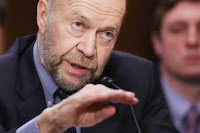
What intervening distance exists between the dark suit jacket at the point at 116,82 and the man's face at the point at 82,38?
0.05 metres

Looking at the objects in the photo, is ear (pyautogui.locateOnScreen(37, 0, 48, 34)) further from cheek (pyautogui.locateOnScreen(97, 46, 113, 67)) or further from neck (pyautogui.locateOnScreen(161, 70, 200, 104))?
neck (pyautogui.locateOnScreen(161, 70, 200, 104))

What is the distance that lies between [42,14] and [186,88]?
55cm

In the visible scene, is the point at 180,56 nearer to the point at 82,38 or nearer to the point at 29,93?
the point at 82,38

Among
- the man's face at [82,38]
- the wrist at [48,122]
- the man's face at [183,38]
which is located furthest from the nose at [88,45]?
the man's face at [183,38]

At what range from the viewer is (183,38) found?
33.7 inches

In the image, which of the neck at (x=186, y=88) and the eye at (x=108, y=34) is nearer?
the neck at (x=186, y=88)

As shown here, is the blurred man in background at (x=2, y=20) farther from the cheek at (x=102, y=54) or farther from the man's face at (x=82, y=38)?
the cheek at (x=102, y=54)

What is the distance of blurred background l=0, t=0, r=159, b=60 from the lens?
37.0 inches

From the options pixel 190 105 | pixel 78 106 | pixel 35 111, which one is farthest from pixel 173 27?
pixel 35 111

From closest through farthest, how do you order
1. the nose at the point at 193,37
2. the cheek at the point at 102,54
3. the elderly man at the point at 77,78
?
the nose at the point at 193,37 < the elderly man at the point at 77,78 < the cheek at the point at 102,54

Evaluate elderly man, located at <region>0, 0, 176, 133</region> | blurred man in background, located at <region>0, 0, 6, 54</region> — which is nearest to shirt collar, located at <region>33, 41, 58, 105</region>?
elderly man, located at <region>0, 0, 176, 133</region>

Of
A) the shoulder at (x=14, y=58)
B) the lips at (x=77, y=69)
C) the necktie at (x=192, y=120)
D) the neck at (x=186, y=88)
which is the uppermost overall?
the neck at (x=186, y=88)

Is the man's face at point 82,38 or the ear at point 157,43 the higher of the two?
the ear at point 157,43

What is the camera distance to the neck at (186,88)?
891 millimetres
